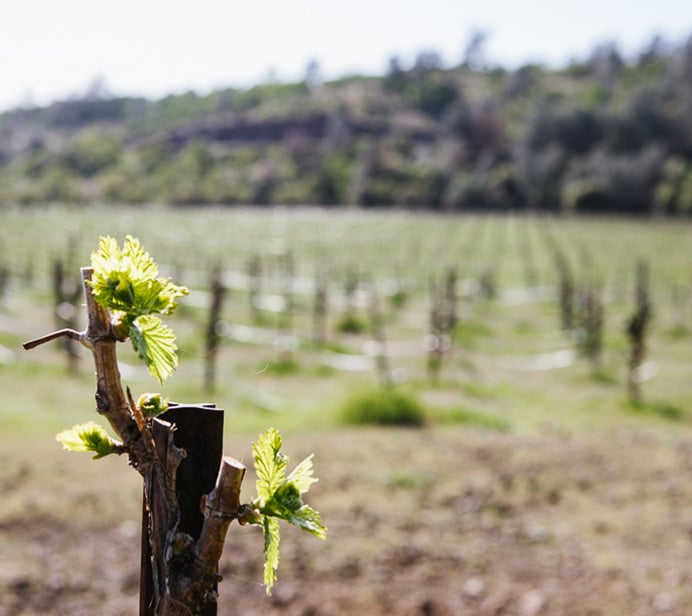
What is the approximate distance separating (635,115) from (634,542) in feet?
211

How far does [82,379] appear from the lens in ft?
43.2

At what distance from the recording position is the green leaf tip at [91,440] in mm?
1310

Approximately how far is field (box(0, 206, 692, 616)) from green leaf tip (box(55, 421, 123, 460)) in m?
0.22

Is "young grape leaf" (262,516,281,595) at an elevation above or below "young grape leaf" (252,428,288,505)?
below

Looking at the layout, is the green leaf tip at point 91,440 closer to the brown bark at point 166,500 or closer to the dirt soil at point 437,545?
the brown bark at point 166,500

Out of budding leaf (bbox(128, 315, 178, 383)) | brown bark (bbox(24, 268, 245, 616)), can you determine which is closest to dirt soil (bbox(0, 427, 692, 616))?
brown bark (bbox(24, 268, 245, 616))

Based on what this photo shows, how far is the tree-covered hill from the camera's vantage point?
59375 mm

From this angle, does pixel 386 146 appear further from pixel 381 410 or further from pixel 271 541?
pixel 271 541

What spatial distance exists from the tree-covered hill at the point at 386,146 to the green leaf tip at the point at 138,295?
177 feet

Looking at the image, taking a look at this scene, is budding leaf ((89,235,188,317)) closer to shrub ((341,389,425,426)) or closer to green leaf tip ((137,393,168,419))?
green leaf tip ((137,393,168,419))

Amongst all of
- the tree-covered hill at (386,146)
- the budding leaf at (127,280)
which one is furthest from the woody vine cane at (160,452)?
the tree-covered hill at (386,146)

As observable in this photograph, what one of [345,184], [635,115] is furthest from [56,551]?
[345,184]

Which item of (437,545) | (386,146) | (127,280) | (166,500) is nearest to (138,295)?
(127,280)

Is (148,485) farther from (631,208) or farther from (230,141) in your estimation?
(230,141)
